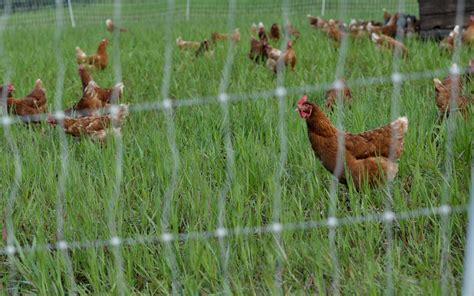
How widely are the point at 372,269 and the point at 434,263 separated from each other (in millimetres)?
282

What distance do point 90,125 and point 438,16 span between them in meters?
3.97

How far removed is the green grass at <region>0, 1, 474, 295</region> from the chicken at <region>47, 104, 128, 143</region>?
7 centimetres

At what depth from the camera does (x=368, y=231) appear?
7.44 feet

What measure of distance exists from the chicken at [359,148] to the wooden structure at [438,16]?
366 cm

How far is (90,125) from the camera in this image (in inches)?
131

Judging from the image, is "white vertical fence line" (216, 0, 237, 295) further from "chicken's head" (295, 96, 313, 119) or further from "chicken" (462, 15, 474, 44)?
"chicken" (462, 15, 474, 44)

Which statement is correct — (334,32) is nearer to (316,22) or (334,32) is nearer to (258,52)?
(258,52)

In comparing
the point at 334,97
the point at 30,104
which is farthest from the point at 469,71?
the point at 30,104

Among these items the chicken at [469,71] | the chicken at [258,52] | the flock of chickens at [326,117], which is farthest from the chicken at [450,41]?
the chicken at [258,52]

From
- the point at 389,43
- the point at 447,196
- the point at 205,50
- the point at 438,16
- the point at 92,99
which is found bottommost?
the point at 447,196

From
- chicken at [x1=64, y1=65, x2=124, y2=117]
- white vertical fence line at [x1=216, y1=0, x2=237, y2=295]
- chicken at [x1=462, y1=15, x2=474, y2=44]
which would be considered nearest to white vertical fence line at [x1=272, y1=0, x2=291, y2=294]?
white vertical fence line at [x1=216, y1=0, x2=237, y2=295]

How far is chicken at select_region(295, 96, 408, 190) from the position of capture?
2.61 meters

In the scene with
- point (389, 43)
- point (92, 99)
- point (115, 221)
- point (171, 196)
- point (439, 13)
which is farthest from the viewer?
point (439, 13)

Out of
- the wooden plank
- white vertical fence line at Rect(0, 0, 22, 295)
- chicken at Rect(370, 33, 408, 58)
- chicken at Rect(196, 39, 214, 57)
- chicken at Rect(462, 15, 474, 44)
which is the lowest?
white vertical fence line at Rect(0, 0, 22, 295)
